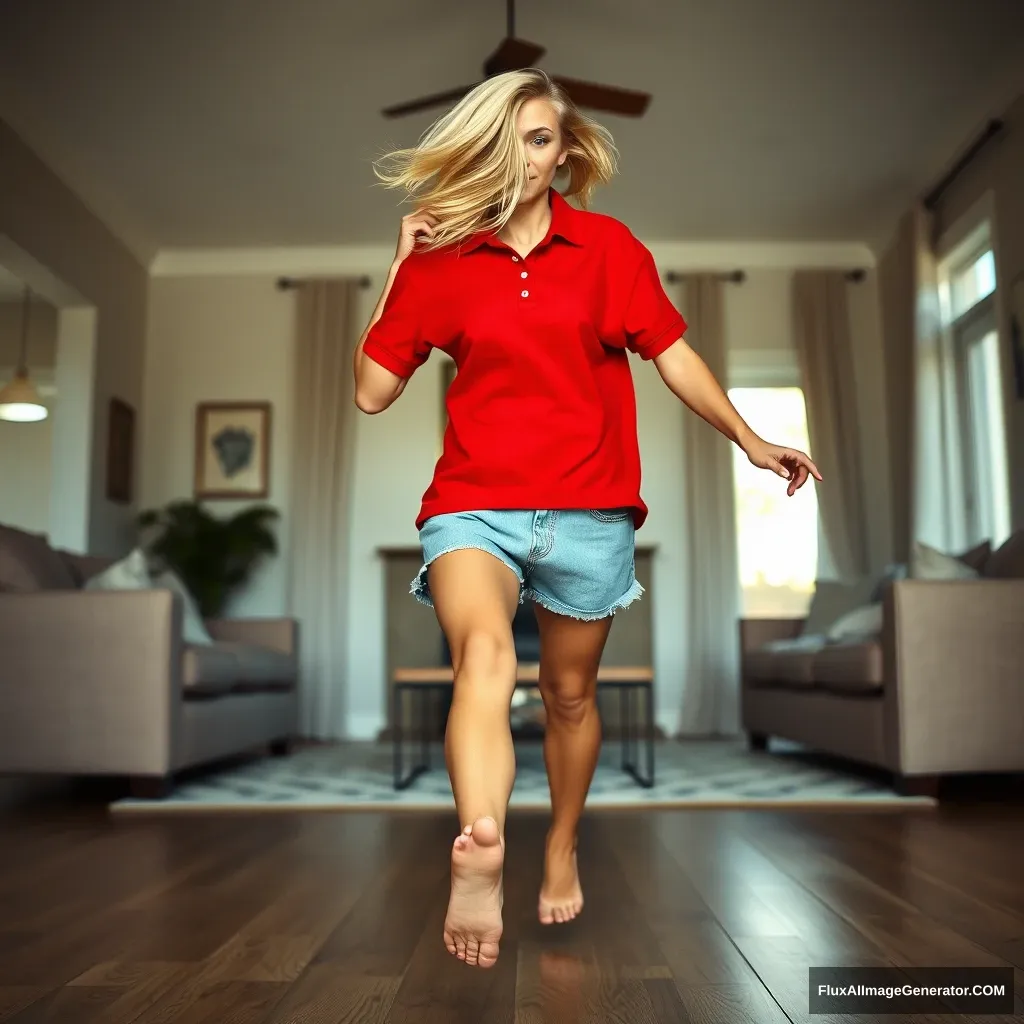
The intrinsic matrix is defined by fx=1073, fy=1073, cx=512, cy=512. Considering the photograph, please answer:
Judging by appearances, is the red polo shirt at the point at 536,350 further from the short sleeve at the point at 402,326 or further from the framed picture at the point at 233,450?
the framed picture at the point at 233,450

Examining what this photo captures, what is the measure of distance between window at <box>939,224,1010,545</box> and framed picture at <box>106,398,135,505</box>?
4726mm

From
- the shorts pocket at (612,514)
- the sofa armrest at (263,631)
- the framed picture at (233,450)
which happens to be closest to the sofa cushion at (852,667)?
the shorts pocket at (612,514)

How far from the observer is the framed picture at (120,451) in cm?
637

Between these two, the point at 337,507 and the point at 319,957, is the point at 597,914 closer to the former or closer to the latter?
the point at 319,957

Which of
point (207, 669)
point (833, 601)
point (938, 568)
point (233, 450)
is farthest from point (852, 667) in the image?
point (233, 450)

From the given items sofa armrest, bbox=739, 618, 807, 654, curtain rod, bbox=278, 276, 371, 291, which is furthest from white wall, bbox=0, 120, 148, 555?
sofa armrest, bbox=739, 618, 807, 654

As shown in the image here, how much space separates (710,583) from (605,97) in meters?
3.37

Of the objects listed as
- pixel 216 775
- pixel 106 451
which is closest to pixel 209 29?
pixel 106 451

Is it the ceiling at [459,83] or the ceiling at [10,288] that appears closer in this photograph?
the ceiling at [459,83]

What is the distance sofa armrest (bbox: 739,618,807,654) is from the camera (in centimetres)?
567

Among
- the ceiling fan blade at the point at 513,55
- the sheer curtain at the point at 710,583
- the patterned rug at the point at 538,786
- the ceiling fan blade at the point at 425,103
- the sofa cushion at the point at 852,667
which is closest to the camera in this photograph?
the patterned rug at the point at 538,786

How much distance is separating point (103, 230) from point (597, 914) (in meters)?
5.69

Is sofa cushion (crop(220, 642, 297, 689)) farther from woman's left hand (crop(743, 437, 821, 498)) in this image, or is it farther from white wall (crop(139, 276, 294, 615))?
woman's left hand (crop(743, 437, 821, 498))

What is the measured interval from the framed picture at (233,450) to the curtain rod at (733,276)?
2763mm
